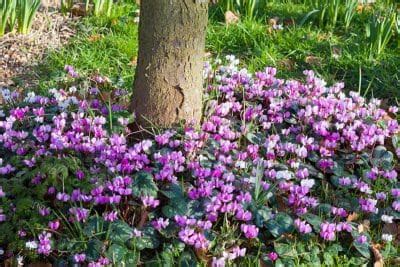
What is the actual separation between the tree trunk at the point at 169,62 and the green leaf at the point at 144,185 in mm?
464

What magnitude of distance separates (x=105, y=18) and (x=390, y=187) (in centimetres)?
271

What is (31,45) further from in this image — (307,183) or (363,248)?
(363,248)

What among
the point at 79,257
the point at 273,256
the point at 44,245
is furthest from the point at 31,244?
the point at 273,256

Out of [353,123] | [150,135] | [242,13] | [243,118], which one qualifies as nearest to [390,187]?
[353,123]

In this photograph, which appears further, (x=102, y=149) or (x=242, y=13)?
(x=242, y=13)

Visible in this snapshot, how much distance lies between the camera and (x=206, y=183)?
3.08 meters

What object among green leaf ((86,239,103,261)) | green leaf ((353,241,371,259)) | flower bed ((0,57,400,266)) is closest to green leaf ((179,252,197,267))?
flower bed ((0,57,400,266))

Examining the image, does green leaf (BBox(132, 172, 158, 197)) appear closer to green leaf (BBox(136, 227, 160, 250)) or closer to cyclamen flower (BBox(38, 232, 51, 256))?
green leaf (BBox(136, 227, 160, 250))

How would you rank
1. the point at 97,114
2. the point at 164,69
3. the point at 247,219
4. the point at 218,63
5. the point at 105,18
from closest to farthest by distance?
the point at 247,219 → the point at 164,69 → the point at 97,114 → the point at 218,63 → the point at 105,18

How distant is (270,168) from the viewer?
3.34 m

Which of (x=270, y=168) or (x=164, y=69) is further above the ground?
(x=164, y=69)

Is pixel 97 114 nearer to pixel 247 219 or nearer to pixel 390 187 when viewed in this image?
pixel 247 219

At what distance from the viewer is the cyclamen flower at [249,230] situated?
9.48 ft

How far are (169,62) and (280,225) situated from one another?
103cm
